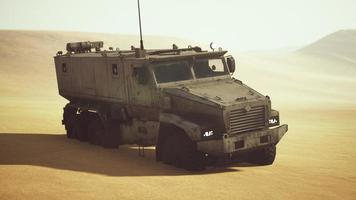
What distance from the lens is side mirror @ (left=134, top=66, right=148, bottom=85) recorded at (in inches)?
512

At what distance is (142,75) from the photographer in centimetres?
1306

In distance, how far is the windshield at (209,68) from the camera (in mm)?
13320

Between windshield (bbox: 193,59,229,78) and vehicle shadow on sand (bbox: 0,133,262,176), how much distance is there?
7.89ft

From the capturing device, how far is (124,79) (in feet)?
45.4

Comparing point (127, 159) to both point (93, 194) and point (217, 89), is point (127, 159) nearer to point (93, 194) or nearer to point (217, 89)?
point (217, 89)

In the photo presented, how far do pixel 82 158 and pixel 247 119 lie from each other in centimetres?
431

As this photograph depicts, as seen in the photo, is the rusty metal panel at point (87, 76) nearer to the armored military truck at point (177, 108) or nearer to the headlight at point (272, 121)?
the armored military truck at point (177, 108)

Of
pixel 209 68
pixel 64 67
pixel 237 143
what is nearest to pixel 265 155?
pixel 237 143

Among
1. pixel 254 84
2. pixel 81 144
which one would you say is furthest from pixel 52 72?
pixel 81 144

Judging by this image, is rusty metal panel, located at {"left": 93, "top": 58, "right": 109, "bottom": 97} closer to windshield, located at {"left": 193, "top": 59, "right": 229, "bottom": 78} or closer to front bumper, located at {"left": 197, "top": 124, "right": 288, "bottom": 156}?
windshield, located at {"left": 193, "top": 59, "right": 229, "bottom": 78}

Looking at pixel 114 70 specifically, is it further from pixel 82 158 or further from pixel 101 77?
pixel 82 158

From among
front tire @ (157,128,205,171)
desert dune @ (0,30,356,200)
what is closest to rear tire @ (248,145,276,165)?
desert dune @ (0,30,356,200)

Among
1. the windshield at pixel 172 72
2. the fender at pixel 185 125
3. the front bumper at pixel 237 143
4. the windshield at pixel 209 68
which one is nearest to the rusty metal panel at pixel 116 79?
the windshield at pixel 172 72

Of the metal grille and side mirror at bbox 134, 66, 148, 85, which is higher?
side mirror at bbox 134, 66, 148, 85
